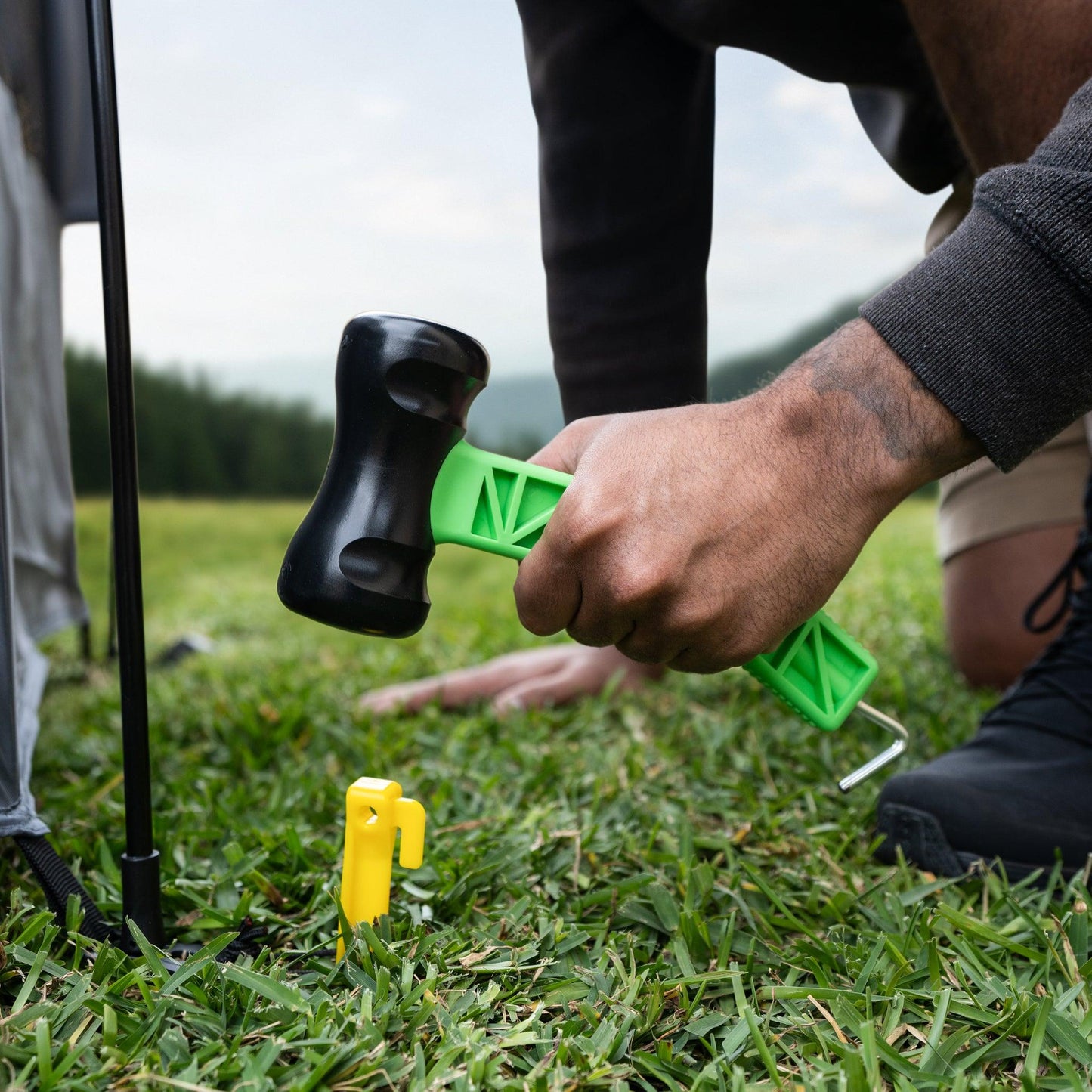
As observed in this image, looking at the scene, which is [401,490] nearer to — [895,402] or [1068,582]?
[895,402]

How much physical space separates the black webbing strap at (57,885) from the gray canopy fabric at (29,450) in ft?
0.05

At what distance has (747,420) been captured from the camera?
2.35ft

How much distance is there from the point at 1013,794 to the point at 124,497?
86cm

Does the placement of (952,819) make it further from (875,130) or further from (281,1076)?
(875,130)

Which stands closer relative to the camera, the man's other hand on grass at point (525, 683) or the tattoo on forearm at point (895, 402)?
the tattoo on forearm at point (895, 402)

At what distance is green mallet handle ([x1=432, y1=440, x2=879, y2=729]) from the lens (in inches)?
30.7

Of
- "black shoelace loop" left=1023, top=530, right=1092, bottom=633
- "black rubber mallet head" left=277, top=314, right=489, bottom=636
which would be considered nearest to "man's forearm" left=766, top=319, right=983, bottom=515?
"black rubber mallet head" left=277, top=314, right=489, bottom=636

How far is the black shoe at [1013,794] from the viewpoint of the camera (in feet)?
2.97

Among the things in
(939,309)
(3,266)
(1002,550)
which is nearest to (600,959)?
(939,309)

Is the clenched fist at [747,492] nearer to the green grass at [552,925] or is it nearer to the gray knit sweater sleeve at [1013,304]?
the gray knit sweater sleeve at [1013,304]

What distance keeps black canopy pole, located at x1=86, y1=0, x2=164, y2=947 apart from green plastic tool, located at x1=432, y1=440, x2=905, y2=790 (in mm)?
240

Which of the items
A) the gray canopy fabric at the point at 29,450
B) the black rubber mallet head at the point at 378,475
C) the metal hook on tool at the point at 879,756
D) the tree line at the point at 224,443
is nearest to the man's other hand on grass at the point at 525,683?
the gray canopy fabric at the point at 29,450

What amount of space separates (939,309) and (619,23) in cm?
75

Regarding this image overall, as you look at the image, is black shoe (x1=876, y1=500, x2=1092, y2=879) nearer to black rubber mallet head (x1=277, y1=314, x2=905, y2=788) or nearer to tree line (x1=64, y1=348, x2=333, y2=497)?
black rubber mallet head (x1=277, y1=314, x2=905, y2=788)
